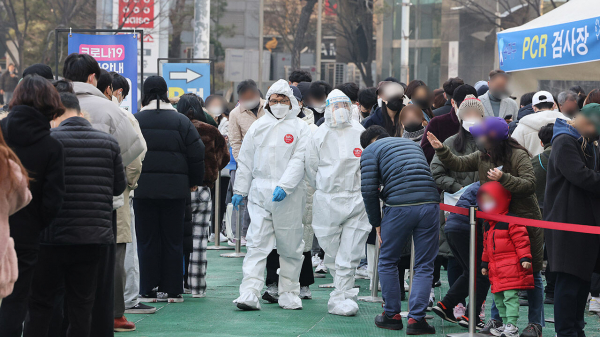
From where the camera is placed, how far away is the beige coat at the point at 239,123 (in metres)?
10.3

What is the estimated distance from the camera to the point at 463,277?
6500 mm

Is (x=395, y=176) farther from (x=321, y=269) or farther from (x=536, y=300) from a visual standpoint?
(x=321, y=269)

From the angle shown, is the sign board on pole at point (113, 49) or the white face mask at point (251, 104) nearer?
the sign board on pole at point (113, 49)

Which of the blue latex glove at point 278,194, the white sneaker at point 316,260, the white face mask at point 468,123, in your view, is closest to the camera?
the white face mask at point 468,123

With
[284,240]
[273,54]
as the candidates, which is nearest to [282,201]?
[284,240]

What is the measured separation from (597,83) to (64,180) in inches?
328

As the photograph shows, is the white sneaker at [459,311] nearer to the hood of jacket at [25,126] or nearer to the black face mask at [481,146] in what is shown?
the black face mask at [481,146]

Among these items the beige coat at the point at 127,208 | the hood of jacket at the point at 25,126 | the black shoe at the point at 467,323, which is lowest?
the black shoe at the point at 467,323

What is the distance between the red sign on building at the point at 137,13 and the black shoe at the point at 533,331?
24651 mm

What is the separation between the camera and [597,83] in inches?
431

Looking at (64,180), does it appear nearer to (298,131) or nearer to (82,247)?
(82,247)

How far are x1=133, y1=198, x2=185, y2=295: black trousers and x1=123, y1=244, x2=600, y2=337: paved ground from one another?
24 centimetres

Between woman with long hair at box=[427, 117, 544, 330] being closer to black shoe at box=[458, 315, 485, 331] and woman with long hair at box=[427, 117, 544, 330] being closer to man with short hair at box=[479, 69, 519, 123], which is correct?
black shoe at box=[458, 315, 485, 331]

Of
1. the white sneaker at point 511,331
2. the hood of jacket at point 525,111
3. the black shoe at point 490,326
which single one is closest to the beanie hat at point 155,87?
the black shoe at point 490,326
